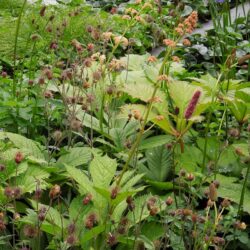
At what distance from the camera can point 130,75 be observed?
9.89ft

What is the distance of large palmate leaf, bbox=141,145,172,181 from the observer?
7.82 ft

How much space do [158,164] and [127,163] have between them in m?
0.78

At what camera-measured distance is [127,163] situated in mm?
1653

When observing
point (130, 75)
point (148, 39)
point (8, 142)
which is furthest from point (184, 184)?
point (148, 39)

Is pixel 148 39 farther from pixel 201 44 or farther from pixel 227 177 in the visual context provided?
pixel 227 177

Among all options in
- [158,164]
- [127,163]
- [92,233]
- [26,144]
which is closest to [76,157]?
[26,144]

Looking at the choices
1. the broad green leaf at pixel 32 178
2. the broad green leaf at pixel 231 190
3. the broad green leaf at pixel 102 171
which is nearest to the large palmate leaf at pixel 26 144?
the broad green leaf at pixel 32 178

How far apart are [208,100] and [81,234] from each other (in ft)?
2.40

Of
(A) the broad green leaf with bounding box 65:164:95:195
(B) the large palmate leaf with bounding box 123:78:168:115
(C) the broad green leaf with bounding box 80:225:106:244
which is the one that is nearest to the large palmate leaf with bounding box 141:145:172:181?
(B) the large palmate leaf with bounding box 123:78:168:115

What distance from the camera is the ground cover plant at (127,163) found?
180cm

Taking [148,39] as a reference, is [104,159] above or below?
above

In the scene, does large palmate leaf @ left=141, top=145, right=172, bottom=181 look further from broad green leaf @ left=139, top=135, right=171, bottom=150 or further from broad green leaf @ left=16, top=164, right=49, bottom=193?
broad green leaf @ left=16, top=164, right=49, bottom=193

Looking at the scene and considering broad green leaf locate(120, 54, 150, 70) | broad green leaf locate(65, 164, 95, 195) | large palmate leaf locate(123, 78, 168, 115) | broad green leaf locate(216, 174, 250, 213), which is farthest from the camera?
broad green leaf locate(120, 54, 150, 70)

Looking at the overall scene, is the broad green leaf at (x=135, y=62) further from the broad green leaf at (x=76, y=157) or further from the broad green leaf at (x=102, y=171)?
the broad green leaf at (x=102, y=171)
